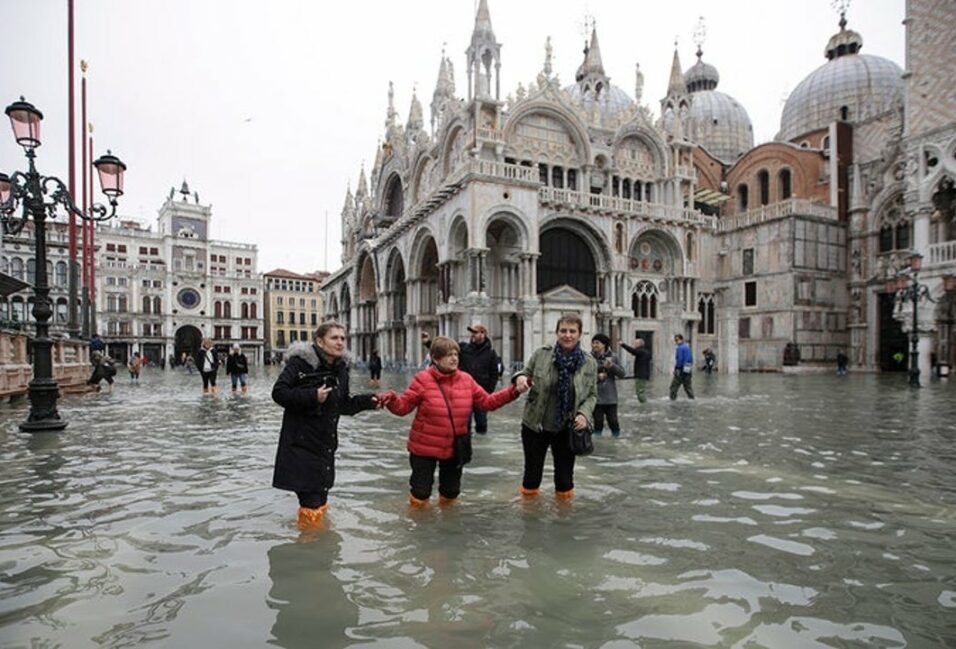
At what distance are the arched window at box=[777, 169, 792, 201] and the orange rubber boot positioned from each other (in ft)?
134

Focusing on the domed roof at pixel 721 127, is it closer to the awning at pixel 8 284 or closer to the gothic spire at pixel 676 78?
the gothic spire at pixel 676 78

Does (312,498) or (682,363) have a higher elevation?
(682,363)

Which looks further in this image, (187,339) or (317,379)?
(187,339)

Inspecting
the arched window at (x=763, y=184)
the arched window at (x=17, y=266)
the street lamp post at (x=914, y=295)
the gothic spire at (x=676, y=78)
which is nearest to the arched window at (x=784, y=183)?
the arched window at (x=763, y=184)

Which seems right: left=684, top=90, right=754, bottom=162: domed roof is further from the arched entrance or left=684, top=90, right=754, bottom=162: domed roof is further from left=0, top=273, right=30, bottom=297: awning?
the arched entrance

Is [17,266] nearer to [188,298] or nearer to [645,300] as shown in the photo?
[188,298]

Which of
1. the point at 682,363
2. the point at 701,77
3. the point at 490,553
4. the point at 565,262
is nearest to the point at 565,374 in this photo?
the point at 490,553

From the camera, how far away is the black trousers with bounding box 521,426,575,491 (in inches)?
203

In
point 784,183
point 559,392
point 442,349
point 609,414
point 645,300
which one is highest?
point 784,183

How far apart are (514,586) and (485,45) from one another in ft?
97.2

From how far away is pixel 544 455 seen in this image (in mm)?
5293

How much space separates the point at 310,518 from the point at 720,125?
53.9m

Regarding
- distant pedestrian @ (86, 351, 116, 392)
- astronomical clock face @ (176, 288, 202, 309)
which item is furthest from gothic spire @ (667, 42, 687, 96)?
astronomical clock face @ (176, 288, 202, 309)

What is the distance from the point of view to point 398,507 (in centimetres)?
516
